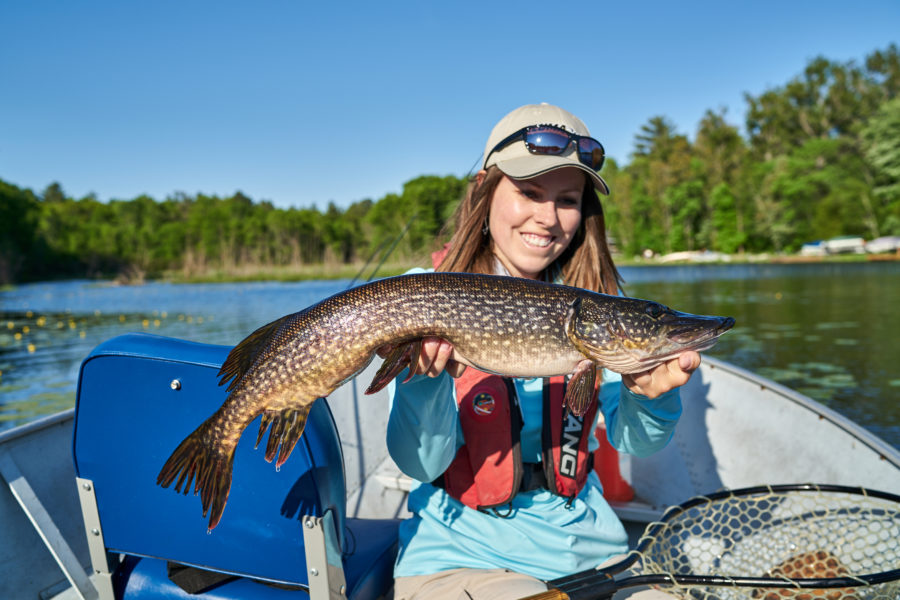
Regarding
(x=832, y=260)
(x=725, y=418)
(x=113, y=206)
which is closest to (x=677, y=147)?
(x=832, y=260)

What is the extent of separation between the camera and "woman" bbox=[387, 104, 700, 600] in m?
1.91

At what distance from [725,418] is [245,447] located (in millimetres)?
3655

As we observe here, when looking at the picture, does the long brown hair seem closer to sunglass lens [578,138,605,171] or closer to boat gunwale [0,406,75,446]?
sunglass lens [578,138,605,171]

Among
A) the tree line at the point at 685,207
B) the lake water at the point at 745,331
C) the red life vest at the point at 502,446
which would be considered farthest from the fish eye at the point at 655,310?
the tree line at the point at 685,207

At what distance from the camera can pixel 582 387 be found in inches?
75.2

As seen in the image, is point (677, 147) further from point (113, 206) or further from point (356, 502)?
point (113, 206)

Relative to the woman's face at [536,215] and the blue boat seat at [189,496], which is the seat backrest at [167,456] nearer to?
the blue boat seat at [189,496]

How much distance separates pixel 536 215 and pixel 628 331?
0.68m

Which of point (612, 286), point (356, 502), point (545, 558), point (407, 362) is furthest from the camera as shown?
point (356, 502)

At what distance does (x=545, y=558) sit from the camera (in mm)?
1994

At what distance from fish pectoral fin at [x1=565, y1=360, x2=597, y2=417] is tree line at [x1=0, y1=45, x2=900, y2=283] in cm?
4381

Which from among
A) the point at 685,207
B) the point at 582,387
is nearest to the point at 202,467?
the point at 582,387

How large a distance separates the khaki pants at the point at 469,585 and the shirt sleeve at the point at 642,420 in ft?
2.27

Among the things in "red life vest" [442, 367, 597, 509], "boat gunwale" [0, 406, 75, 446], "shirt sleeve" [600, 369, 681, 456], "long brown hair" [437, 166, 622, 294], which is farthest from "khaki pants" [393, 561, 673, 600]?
"boat gunwale" [0, 406, 75, 446]
